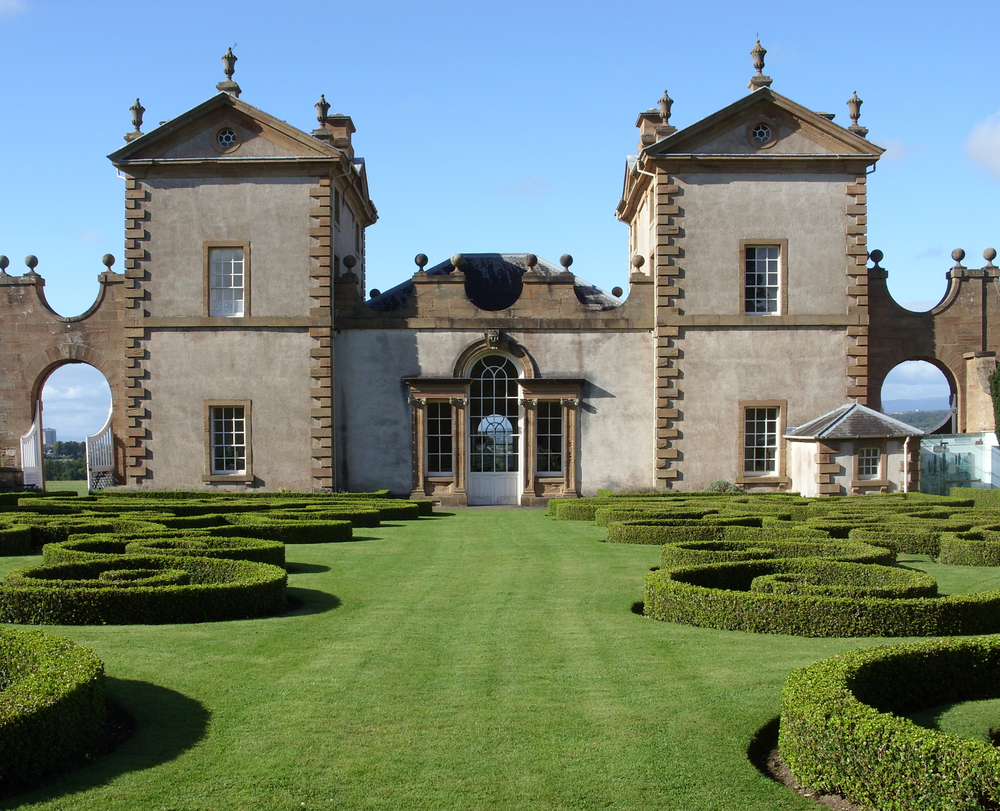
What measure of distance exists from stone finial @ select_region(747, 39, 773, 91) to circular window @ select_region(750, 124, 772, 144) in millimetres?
1100

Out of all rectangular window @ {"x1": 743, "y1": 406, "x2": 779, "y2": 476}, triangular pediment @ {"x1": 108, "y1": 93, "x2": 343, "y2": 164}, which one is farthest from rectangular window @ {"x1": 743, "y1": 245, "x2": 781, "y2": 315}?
triangular pediment @ {"x1": 108, "y1": 93, "x2": 343, "y2": 164}

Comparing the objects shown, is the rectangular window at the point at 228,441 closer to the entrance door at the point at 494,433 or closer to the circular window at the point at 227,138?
the entrance door at the point at 494,433

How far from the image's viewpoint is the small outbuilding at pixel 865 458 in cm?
2536

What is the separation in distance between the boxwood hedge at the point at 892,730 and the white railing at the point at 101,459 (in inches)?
985

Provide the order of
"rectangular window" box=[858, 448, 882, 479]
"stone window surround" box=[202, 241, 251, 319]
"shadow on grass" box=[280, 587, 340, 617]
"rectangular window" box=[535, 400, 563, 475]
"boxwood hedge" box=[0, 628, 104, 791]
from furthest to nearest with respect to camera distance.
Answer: "rectangular window" box=[535, 400, 563, 475] → "stone window surround" box=[202, 241, 251, 319] → "rectangular window" box=[858, 448, 882, 479] → "shadow on grass" box=[280, 587, 340, 617] → "boxwood hedge" box=[0, 628, 104, 791]

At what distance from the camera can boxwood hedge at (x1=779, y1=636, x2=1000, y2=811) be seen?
A: 5.02 meters

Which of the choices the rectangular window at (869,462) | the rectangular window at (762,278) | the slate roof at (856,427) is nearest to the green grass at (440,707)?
the slate roof at (856,427)

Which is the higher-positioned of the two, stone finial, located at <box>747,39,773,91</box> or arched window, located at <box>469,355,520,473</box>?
stone finial, located at <box>747,39,773,91</box>

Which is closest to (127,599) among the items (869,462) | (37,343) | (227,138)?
(869,462)

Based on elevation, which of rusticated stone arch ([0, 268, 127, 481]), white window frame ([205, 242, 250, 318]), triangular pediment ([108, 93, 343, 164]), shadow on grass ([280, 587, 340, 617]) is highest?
triangular pediment ([108, 93, 343, 164])

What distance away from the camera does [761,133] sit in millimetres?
28109

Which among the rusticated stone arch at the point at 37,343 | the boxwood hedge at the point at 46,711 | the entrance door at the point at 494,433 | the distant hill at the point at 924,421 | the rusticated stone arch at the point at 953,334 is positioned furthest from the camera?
the distant hill at the point at 924,421

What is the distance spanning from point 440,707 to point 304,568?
689 centimetres

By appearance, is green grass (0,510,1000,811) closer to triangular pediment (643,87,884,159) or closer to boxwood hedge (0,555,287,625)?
boxwood hedge (0,555,287,625)
